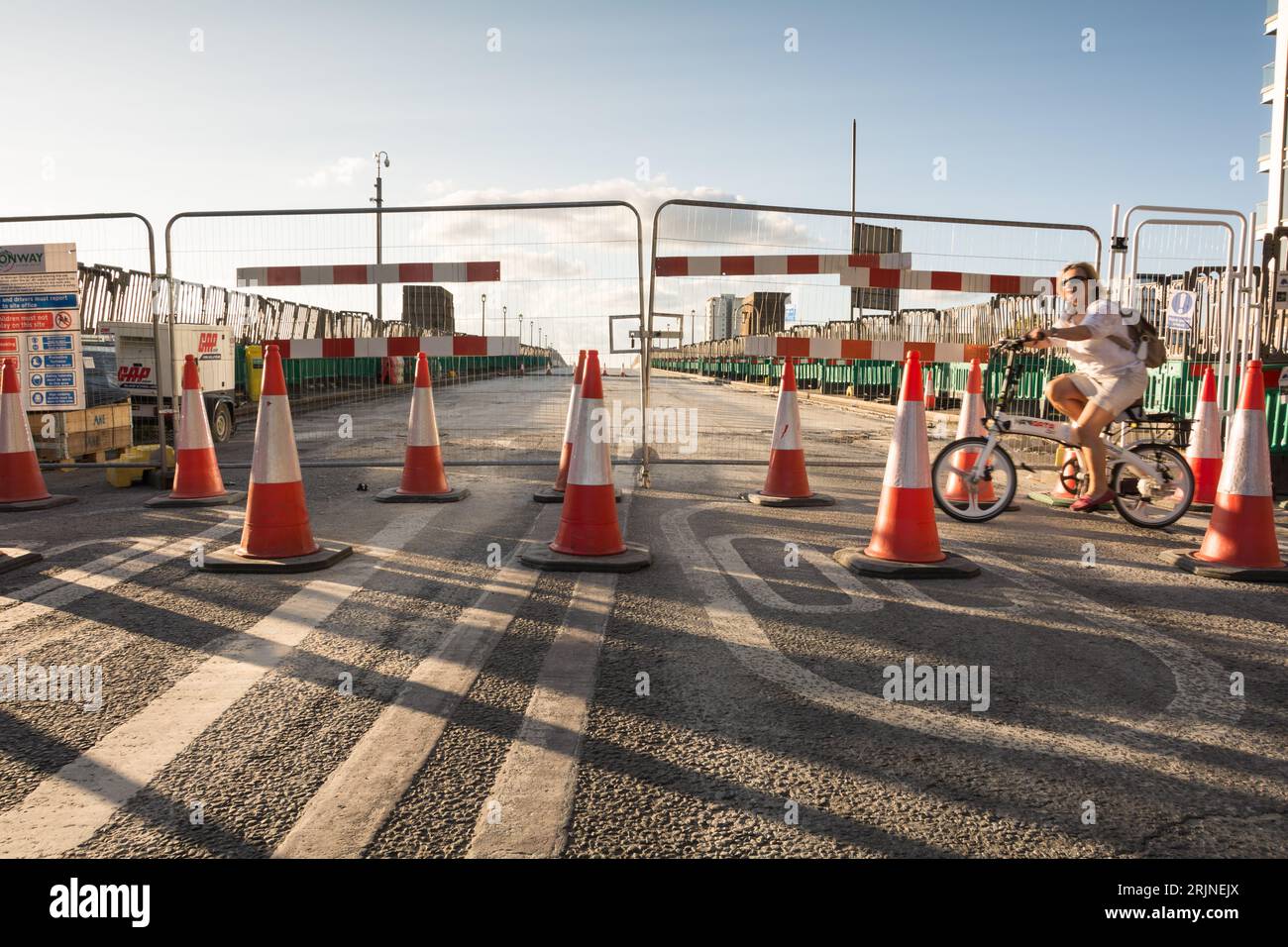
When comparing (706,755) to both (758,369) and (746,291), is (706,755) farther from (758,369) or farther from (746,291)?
(758,369)

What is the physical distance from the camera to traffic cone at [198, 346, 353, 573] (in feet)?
19.5

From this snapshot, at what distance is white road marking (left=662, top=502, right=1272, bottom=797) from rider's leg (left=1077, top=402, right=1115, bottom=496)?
286 centimetres

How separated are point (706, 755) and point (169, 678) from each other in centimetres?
218

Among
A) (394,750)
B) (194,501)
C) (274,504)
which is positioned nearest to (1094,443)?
(274,504)

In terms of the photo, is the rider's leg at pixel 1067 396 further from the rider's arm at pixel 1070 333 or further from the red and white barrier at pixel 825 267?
the red and white barrier at pixel 825 267

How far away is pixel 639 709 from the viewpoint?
3.44 meters

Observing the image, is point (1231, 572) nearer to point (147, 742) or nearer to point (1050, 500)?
point (1050, 500)

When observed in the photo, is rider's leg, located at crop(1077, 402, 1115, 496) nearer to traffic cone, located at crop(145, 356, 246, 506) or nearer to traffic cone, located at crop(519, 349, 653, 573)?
traffic cone, located at crop(519, 349, 653, 573)

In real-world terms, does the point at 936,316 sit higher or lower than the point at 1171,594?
higher

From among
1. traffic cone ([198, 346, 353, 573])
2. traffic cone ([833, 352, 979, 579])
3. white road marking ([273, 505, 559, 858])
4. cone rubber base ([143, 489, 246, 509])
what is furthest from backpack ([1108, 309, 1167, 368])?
cone rubber base ([143, 489, 246, 509])
